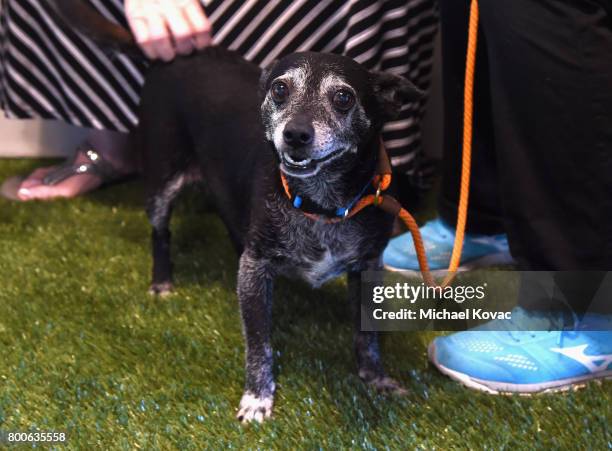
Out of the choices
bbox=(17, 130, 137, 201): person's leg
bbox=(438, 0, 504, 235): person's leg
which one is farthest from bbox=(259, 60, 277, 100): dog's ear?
bbox=(17, 130, 137, 201): person's leg

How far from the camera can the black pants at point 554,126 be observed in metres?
1.18

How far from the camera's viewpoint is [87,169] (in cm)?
238

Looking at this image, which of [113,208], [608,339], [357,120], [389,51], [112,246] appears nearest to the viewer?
[357,120]

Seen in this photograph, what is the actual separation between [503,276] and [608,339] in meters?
0.36

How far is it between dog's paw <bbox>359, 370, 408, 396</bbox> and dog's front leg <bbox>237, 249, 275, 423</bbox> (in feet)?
0.63

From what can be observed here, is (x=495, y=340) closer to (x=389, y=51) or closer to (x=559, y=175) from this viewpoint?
(x=559, y=175)

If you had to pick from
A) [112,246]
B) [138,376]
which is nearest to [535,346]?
[138,376]

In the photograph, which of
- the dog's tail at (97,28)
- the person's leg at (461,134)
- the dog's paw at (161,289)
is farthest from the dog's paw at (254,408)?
the dog's tail at (97,28)

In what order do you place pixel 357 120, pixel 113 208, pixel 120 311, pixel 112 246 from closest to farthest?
pixel 357 120
pixel 120 311
pixel 112 246
pixel 113 208

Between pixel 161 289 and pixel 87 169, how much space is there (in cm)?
77

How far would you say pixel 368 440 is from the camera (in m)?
1.26

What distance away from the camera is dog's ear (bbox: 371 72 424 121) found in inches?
50.0

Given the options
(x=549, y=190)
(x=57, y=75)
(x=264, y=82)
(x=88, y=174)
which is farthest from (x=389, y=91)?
(x=88, y=174)

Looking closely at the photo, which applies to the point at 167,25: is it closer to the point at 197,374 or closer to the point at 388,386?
the point at 197,374
